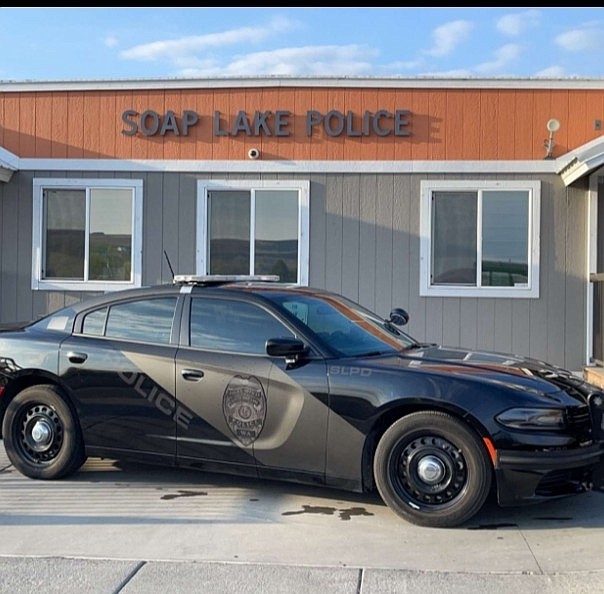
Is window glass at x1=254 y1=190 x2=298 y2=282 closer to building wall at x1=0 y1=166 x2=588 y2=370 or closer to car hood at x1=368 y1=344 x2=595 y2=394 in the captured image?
building wall at x1=0 y1=166 x2=588 y2=370

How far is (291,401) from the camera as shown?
5164 millimetres

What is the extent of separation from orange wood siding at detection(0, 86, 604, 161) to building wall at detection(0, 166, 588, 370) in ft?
1.18

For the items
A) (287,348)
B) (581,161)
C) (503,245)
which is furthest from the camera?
(503,245)

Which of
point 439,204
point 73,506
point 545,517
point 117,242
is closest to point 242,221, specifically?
point 117,242

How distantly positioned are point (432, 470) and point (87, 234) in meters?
7.63

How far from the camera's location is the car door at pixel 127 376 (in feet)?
18.2

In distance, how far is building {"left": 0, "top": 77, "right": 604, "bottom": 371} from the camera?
1026 cm

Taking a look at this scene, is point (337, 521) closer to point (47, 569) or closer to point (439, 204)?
point (47, 569)

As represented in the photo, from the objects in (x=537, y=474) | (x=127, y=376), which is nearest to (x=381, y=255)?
(x=127, y=376)

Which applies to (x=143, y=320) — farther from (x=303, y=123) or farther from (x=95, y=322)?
(x=303, y=123)

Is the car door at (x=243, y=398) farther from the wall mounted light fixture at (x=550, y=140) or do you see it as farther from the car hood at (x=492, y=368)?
the wall mounted light fixture at (x=550, y=140)

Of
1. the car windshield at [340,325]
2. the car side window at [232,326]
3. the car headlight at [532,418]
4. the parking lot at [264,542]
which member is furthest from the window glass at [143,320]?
the car headlight at [532,418]

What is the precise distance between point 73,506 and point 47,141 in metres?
7.18

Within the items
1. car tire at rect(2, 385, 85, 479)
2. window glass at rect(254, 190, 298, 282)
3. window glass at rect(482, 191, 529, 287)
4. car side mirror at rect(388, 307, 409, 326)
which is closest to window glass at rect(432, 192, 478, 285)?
window glass at rect(482, 191, 529, 287)
